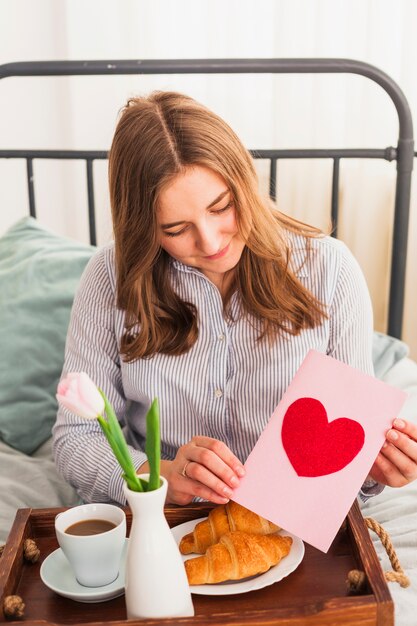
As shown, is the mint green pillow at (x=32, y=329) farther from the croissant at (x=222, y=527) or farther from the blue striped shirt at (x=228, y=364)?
the croissant at (x=222, y=527)

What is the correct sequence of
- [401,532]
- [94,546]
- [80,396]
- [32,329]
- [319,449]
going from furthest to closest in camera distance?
[32,329]
[401,532]
[319,449]
[94,546]
[80,396]

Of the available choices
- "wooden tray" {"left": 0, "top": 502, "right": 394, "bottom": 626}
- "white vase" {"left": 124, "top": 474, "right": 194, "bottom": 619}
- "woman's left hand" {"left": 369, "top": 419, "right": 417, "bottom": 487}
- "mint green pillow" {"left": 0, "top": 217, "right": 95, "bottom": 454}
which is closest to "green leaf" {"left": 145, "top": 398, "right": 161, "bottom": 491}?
"white vase" {"left": 124, "top": 474, "right": 194, "bottom": 619}

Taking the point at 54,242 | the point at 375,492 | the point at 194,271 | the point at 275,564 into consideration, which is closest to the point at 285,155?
the point at 54,242

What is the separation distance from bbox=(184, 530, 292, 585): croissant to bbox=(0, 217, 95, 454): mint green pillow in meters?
0.86

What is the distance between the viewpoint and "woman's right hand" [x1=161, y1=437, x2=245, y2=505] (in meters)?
0.94

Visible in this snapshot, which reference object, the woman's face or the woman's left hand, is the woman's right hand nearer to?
the woman's left hand

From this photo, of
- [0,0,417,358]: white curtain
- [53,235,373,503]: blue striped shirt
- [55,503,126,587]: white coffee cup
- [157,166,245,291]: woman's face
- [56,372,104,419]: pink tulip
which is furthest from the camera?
[0,0,417,358]: white curtain

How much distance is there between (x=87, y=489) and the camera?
1.28 metres

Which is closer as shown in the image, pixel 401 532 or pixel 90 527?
pixel 90 527

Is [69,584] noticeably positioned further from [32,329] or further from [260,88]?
[260,88]

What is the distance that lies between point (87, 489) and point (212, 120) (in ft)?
1.93

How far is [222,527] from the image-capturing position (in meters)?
0.92

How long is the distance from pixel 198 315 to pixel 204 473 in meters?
0.40

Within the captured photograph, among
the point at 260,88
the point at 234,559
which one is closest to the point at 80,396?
the point at 234,559
